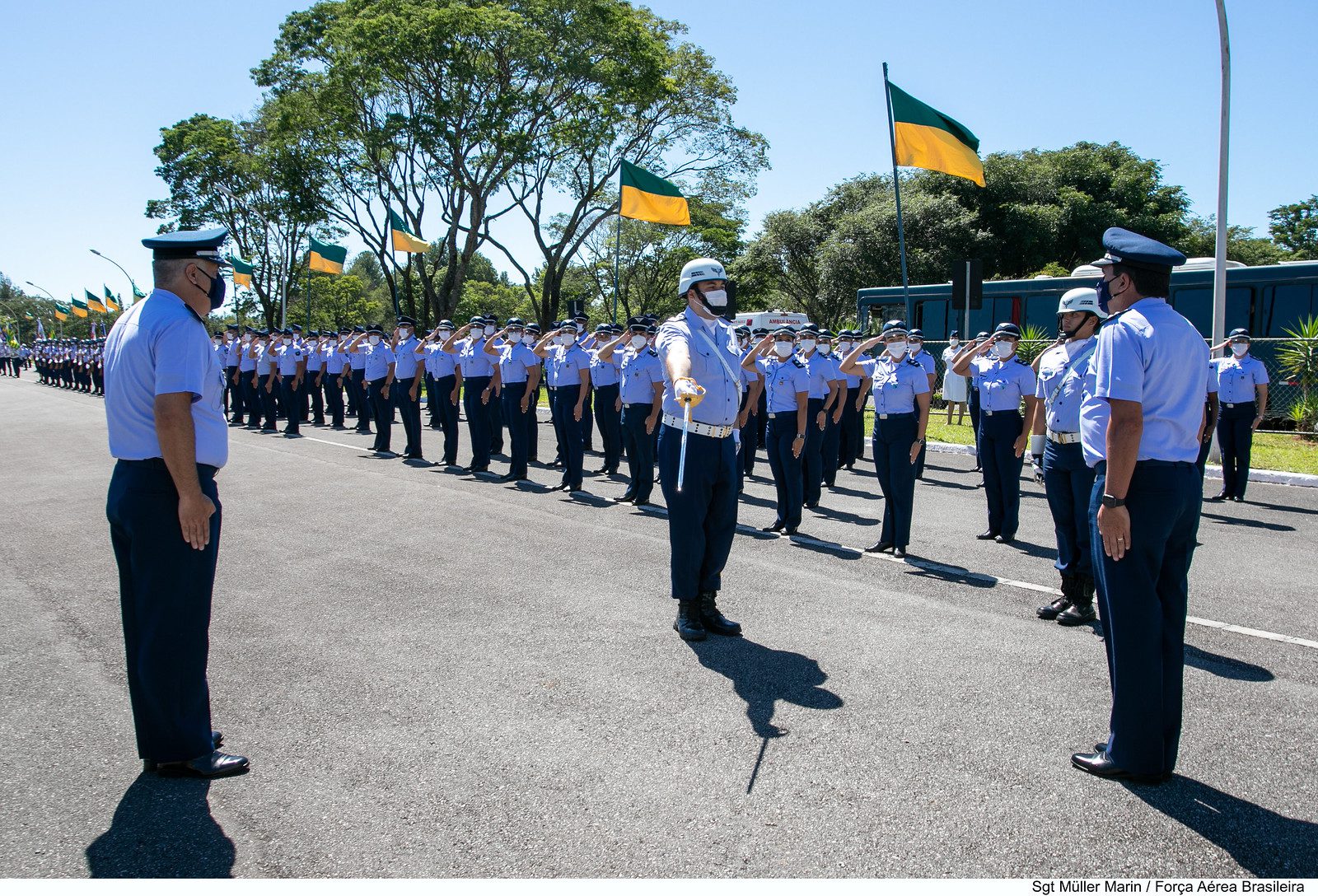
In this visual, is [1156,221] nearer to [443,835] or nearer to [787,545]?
[787,545]

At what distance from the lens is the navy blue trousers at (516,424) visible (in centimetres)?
1234

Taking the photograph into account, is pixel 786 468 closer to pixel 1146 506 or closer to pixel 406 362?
pixel 1146 506

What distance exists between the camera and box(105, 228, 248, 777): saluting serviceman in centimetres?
358

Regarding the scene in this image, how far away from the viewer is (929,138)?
1537cm

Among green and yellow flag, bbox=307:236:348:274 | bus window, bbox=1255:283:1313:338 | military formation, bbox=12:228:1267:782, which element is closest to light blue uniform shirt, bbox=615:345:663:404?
military formation, bbox=12:228:1267:782

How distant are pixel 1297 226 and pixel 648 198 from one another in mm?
→ 64458

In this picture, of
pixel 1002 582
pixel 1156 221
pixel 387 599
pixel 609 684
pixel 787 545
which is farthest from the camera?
pixel 1156 221

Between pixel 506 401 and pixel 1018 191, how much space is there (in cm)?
3663

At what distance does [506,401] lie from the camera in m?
12.5

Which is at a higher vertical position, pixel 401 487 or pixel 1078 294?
pixel 1078 294

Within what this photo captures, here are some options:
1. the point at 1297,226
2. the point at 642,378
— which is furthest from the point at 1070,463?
the point at 1297,226

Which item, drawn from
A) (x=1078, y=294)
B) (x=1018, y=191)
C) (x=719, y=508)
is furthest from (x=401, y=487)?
(x=1018, y=191)

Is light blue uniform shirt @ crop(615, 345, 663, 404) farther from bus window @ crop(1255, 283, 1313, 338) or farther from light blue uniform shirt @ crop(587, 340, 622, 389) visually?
bus window @ crop(1255, 283, 1313, 338)

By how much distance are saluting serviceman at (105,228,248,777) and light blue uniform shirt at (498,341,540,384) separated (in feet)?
28.7
